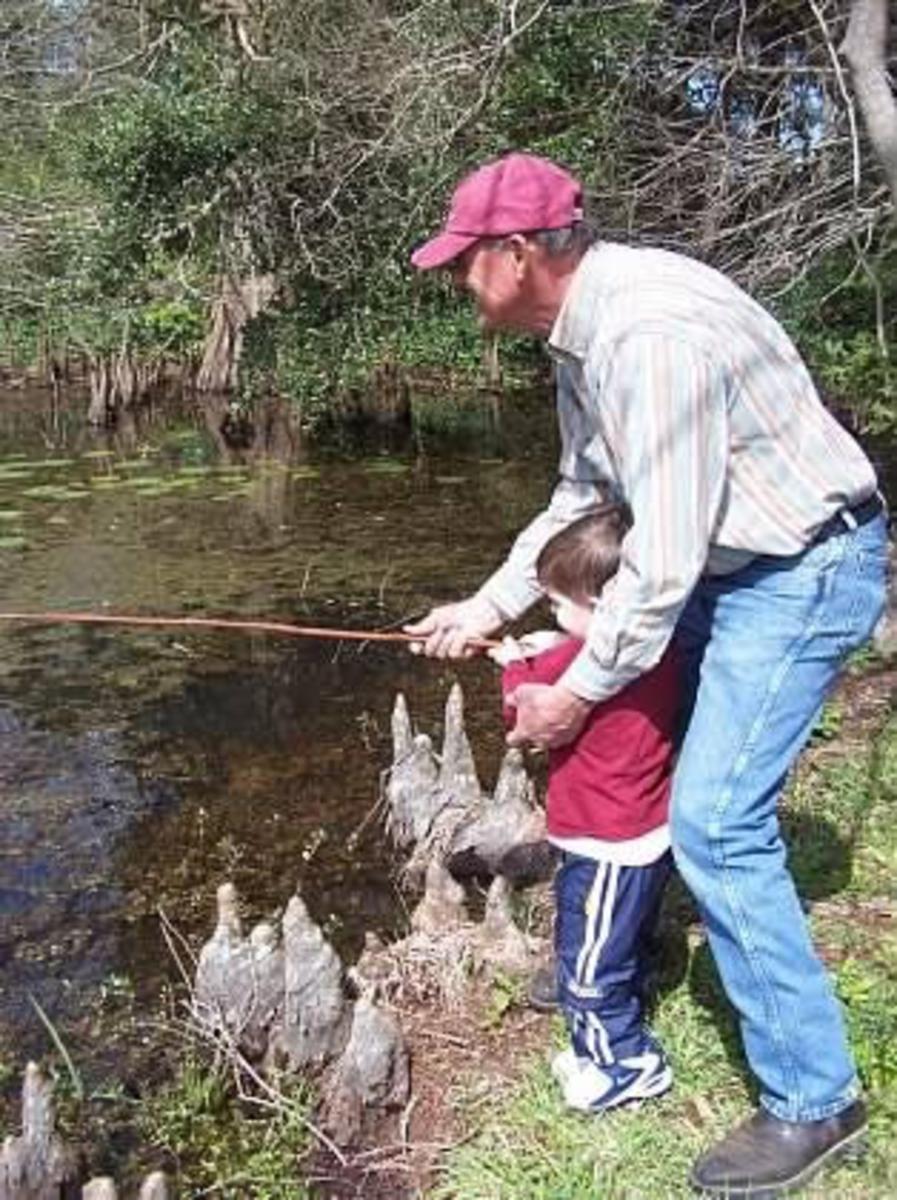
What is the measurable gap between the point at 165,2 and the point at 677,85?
7875mm

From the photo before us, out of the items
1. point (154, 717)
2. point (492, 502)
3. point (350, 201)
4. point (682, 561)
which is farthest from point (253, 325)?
point (682, 561)

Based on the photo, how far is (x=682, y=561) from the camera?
7.32 feet

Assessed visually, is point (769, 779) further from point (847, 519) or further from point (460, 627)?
point (460, 627)

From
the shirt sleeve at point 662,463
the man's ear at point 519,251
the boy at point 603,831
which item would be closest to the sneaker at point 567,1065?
the boy at point 603,831

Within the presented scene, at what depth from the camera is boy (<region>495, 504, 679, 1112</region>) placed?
2.68 m

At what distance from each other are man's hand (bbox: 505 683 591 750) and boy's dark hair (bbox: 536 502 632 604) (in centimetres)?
19

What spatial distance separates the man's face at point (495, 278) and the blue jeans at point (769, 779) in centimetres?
58

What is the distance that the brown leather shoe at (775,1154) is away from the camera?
2486mm

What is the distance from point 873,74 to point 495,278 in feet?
7.67

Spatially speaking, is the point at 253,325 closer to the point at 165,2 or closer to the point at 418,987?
the point at 165,2

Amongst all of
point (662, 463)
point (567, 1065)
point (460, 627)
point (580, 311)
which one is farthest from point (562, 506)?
point (567, 1065)

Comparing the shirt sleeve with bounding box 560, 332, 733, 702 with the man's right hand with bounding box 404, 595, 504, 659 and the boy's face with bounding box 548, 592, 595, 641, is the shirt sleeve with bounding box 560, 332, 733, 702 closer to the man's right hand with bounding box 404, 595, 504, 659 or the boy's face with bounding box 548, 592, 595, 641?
the boy's face with bounding box 548, 592, 595, 641

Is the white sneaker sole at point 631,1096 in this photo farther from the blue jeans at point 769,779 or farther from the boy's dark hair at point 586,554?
the boy's dark hair at point 586,554

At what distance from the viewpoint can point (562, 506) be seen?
2.97 m
